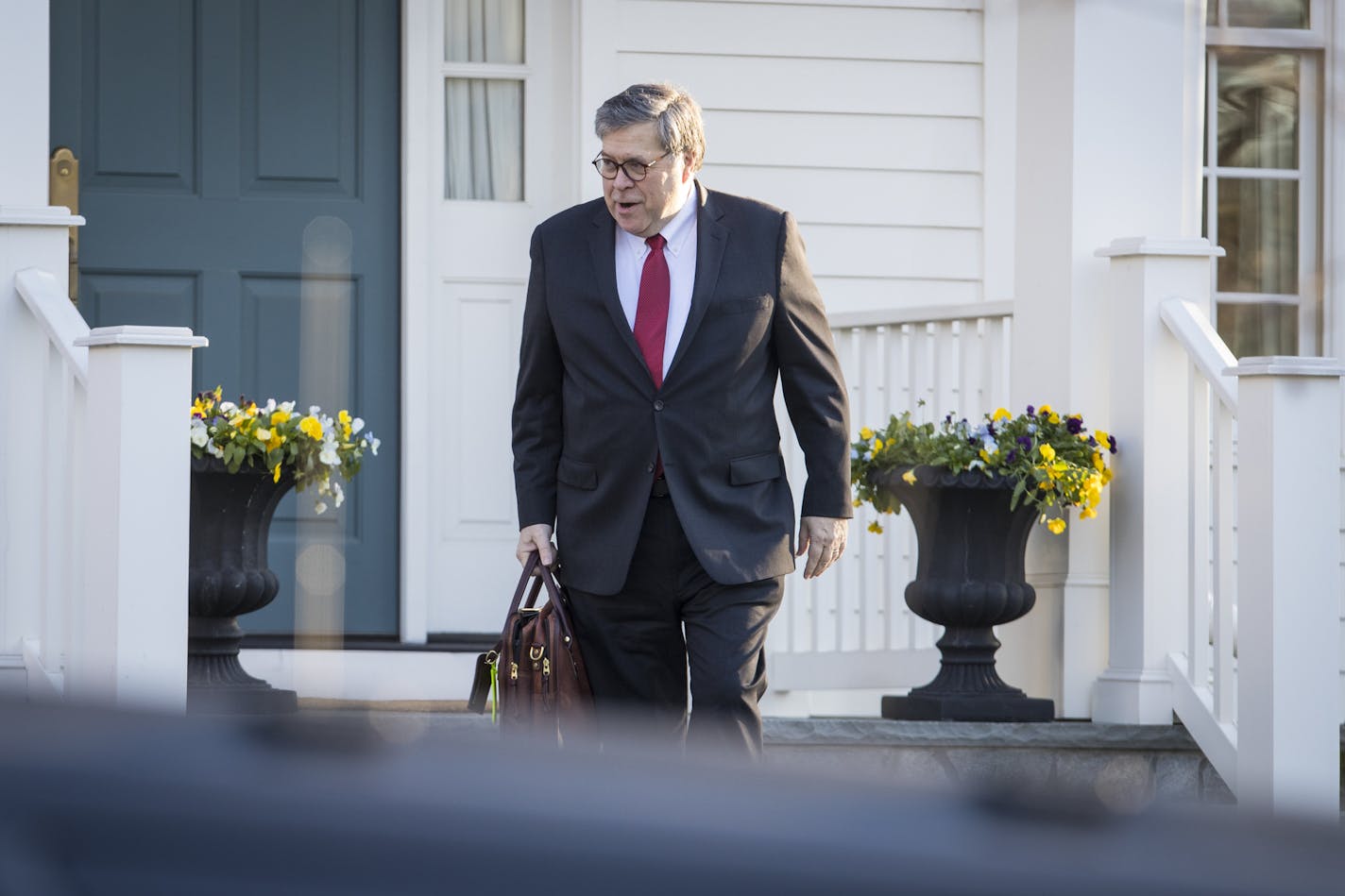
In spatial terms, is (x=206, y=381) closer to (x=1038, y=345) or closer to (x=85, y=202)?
(x=85, y=202)

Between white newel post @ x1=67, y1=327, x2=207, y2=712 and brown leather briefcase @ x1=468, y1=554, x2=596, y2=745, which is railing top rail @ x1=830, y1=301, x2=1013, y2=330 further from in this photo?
brown leather briefcase @ x1=468, y1=554, x2=596, y2=745

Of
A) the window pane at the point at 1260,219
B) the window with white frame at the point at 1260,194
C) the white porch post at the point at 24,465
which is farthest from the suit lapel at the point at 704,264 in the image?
the window pane at the point at 1260,219

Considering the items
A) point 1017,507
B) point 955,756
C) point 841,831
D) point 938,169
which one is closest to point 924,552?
point 1017,507

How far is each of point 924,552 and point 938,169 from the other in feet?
5.77

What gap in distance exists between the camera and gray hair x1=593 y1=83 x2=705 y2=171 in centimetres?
361

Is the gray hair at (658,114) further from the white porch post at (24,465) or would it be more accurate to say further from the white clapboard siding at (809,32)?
the white clapboard siding at (809,32)

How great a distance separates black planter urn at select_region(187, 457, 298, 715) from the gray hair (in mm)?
2004

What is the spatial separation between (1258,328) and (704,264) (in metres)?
3.94

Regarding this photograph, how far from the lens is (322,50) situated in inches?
251

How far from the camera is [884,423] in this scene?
20.1ft

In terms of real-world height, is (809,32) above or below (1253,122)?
above

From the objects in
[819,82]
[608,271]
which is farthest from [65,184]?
[608,271]

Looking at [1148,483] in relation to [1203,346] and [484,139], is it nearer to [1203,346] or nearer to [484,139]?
[1203,346]

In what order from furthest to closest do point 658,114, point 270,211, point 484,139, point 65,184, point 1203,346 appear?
point 484,139 < point 270,211 < point 65,184 < point 1203,346 < point 658,114
